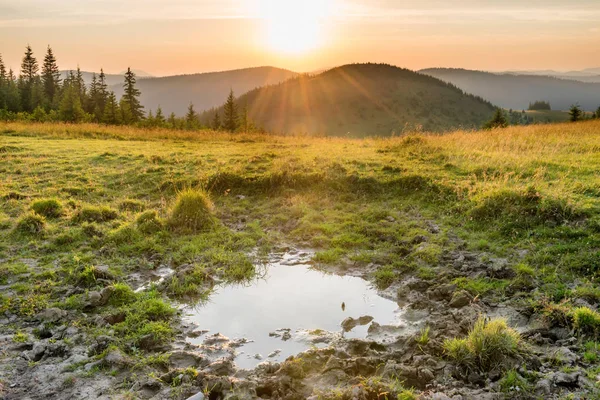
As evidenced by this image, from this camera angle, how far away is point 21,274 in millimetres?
7699

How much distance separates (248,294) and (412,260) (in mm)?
3346

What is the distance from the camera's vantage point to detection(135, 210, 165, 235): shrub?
9844mm

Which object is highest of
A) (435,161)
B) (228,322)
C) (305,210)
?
(435,161)

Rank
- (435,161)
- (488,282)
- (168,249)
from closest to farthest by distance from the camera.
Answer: (488,282) < (168,249) < (435,161)

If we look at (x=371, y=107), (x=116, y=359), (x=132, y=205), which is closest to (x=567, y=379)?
(x=116, y=359)

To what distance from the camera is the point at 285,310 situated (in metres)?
6.87

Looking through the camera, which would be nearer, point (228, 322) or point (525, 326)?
point (525, 326)

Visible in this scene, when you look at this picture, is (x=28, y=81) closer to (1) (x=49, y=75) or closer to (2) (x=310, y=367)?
(1) (x=49, y=75)

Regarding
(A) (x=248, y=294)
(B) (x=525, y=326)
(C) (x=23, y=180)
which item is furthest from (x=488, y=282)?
(C) (x=23, y=180)

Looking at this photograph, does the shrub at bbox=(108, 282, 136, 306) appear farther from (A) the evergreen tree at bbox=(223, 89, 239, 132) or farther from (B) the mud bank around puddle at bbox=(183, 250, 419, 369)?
(A) the evergreen tree at bbox=(223, 89, 239, 132)

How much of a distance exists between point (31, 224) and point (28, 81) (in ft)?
243

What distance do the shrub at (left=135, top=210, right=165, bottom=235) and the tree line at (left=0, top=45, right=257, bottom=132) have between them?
131 feet

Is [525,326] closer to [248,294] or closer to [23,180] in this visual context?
[248,294]

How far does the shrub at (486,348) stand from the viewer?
4.96 metres
